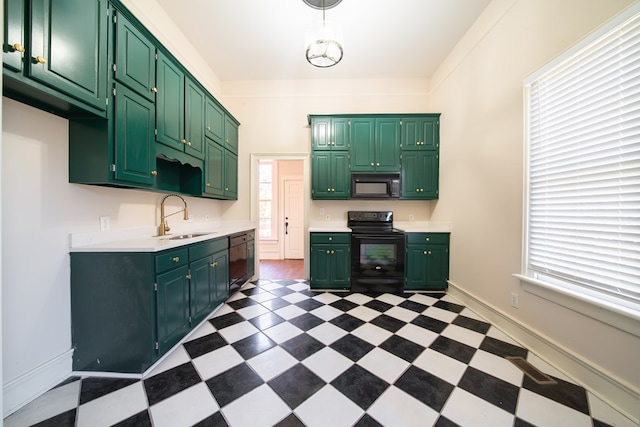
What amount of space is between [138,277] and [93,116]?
1151 millimetres

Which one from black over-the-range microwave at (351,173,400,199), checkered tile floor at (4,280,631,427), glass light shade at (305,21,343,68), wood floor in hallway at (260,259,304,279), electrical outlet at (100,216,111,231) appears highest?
glass light shade at (305,21,343,68)

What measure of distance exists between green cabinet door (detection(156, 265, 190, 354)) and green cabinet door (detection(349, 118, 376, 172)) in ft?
8.53

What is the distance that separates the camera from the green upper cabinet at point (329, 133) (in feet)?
11.1

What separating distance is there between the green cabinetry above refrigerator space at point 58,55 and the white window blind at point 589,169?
10.7ft

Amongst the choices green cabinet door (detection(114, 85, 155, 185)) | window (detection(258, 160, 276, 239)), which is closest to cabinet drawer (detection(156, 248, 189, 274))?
green cabinet door (detection(114, 85, 155, 185))

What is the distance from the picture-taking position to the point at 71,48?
1290 mm

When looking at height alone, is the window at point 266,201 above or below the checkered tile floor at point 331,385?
above

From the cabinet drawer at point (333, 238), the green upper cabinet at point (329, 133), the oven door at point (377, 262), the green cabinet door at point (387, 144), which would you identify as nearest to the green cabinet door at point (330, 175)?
the green upper cabinet at point (329, 133)

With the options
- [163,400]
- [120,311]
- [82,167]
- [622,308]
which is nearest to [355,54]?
[82,167]

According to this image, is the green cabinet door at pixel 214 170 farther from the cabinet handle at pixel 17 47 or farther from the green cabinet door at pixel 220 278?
the cabinet handle at pixel 17 47

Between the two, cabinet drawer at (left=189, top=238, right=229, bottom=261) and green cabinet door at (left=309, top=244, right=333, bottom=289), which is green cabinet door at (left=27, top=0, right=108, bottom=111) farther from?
green cabinet door at (left=309, top=244, right=333, bottom=289)

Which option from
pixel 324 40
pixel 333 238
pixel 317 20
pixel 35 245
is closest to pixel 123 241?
pixel 35 245

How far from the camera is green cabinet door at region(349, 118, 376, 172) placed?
3.35m

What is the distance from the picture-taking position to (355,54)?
3.11 m
